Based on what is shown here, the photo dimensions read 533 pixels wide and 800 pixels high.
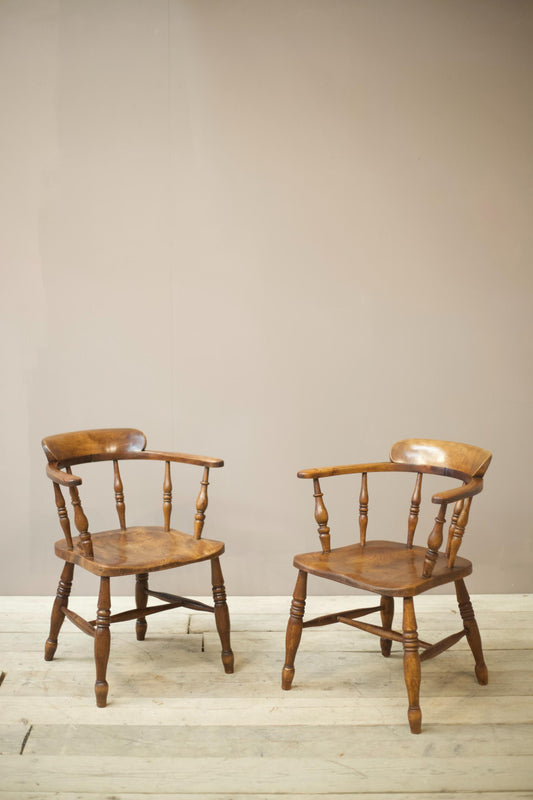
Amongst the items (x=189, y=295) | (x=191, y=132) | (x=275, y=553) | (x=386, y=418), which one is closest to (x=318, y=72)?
(x=191, y=132)

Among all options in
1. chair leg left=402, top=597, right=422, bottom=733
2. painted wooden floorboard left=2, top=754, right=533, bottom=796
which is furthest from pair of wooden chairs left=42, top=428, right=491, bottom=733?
painted wooden floorboard left=2, top=754, right=533, bottom=796

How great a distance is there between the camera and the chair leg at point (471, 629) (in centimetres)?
243

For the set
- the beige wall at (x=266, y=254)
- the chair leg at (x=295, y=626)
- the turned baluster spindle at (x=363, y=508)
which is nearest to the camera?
the chair leg at (x=295, y=626)

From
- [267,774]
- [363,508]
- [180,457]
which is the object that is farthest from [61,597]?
Answer: [363,508]

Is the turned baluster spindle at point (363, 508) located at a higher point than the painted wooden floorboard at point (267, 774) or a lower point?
higher

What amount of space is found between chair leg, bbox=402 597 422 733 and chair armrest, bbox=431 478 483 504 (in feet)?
1.06

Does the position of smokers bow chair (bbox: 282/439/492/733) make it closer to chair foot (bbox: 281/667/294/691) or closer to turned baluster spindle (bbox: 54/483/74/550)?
chair foot (bbox: 281/667/294/691)

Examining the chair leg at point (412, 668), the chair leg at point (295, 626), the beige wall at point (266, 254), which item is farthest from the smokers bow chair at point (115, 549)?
the chair leg at point (412, 668)

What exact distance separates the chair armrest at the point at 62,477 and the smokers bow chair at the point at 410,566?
2.50 ft

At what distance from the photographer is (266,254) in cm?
326

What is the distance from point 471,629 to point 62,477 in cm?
147

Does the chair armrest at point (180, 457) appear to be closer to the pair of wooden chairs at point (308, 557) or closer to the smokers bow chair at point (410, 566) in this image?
the pair of wooden chairs at point (308, 557)

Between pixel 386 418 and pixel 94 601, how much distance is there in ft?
5.16

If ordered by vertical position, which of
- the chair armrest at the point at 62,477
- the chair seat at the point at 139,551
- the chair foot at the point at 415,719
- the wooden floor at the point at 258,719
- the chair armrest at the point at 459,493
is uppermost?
the chair armrest at the point at 459,493
